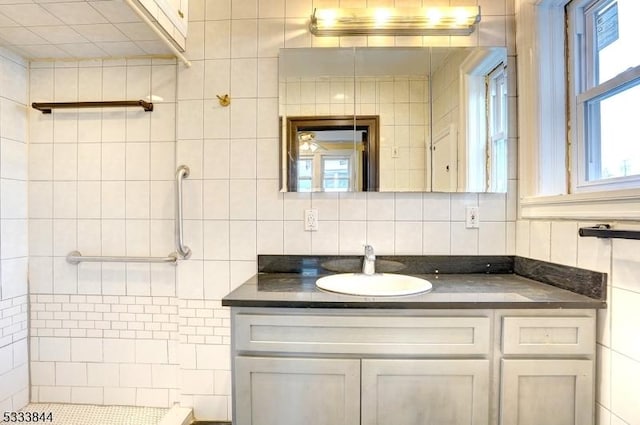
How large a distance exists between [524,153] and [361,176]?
77 centimetres

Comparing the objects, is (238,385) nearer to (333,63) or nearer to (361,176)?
(361,176)

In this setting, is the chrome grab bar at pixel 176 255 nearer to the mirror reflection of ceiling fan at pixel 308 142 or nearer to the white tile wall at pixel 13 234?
the white tile wall at pixel 13 234

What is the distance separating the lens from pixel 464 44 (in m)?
1.58

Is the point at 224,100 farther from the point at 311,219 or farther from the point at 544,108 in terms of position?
the point at 544,108

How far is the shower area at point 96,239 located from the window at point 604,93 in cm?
189

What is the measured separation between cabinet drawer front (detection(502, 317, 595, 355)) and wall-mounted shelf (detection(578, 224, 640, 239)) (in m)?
0.30

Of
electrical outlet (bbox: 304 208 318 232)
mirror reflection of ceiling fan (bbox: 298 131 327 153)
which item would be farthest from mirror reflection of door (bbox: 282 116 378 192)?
electrical outlet (bbox: 304 208 318 232)

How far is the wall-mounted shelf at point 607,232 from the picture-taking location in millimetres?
896

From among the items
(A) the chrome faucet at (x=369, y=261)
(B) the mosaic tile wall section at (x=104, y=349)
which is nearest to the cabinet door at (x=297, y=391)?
(A) the chrome faucet at (x=369, y=261)

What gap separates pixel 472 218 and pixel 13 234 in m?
2.38

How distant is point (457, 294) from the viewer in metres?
1.18

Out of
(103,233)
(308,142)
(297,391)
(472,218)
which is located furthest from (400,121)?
(103,233)

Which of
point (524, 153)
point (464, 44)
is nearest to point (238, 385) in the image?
point (524, 153)

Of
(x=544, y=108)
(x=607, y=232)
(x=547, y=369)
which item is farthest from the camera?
(x=544, y=108)
